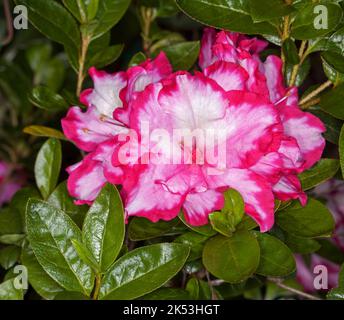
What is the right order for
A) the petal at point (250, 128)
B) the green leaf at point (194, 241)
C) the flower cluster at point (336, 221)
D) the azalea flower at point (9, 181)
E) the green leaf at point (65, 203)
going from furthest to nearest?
the azalea flower at point (9, 181)
the flower cluster at point (336, 221)
the green leaf at point (65, 203)
the green leaf at point (194, 241)
the petal at point (250, 128)

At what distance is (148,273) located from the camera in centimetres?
87

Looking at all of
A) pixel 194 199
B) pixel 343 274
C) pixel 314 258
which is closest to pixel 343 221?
pixel 314 258

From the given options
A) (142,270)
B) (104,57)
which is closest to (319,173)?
(142,270)

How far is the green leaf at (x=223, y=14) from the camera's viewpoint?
37.1 inches

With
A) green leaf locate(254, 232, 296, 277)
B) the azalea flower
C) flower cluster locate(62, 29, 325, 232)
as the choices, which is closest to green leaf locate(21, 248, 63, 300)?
flower cluster locate(62, 29, 325, 232)

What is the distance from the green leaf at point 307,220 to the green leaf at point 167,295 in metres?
0.17

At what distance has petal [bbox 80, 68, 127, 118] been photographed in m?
0.98

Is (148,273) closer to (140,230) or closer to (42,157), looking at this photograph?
(140,230)

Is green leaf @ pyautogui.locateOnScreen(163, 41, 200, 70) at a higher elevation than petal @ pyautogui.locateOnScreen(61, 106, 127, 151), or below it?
higher

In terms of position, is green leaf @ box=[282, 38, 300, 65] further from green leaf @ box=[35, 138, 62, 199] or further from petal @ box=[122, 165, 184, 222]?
green leaf @ box=[35, 138, 62, 199]

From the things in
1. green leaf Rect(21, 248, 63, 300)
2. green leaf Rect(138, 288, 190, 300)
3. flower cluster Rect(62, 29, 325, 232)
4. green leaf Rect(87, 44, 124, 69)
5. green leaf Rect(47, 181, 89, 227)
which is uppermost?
green leaf Rect(87, 44, 124, 69)

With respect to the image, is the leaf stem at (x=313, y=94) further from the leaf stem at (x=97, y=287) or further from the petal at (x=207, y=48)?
the leaf stem at (x=97, y=287)

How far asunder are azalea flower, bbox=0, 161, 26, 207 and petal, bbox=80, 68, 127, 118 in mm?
586

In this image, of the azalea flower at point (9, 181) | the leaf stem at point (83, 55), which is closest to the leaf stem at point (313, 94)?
the leaf stem at point (83, 55)
